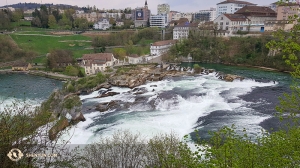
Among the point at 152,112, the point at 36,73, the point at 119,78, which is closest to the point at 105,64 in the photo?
the point at 119,78

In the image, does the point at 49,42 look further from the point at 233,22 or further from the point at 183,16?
the point at 183,16

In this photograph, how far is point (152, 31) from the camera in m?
78.6

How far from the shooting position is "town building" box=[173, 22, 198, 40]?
7162 centimetres

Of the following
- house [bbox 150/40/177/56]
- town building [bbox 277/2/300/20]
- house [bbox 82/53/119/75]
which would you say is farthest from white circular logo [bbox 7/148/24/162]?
house [bbox 150/40/177/56]

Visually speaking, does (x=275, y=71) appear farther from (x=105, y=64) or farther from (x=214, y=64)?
(x=105, y=64)

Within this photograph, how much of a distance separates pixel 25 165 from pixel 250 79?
1516 inches

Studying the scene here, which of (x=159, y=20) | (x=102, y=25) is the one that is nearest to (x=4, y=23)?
(x=102, y=25)

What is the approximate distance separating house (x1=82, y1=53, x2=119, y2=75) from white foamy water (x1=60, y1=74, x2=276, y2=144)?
12.5 metres

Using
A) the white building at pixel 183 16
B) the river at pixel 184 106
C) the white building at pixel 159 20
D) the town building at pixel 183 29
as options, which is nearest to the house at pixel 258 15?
the town building at pixel 183 29

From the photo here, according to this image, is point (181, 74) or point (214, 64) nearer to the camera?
point (181, 74)

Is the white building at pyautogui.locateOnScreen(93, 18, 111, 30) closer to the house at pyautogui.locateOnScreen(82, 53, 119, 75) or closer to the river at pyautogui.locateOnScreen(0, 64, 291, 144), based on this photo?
the house at pyautogui.locateOnScreen(82, 53, 119, 75)

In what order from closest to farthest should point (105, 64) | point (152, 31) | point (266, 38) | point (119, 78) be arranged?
point (119, 78) < point (105, 64) < point (266, 38) < point (152, 31)

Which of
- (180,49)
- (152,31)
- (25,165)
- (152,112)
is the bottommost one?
(152,112)

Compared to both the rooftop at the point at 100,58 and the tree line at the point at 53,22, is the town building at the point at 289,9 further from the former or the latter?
the tree line at the point at 53,22
